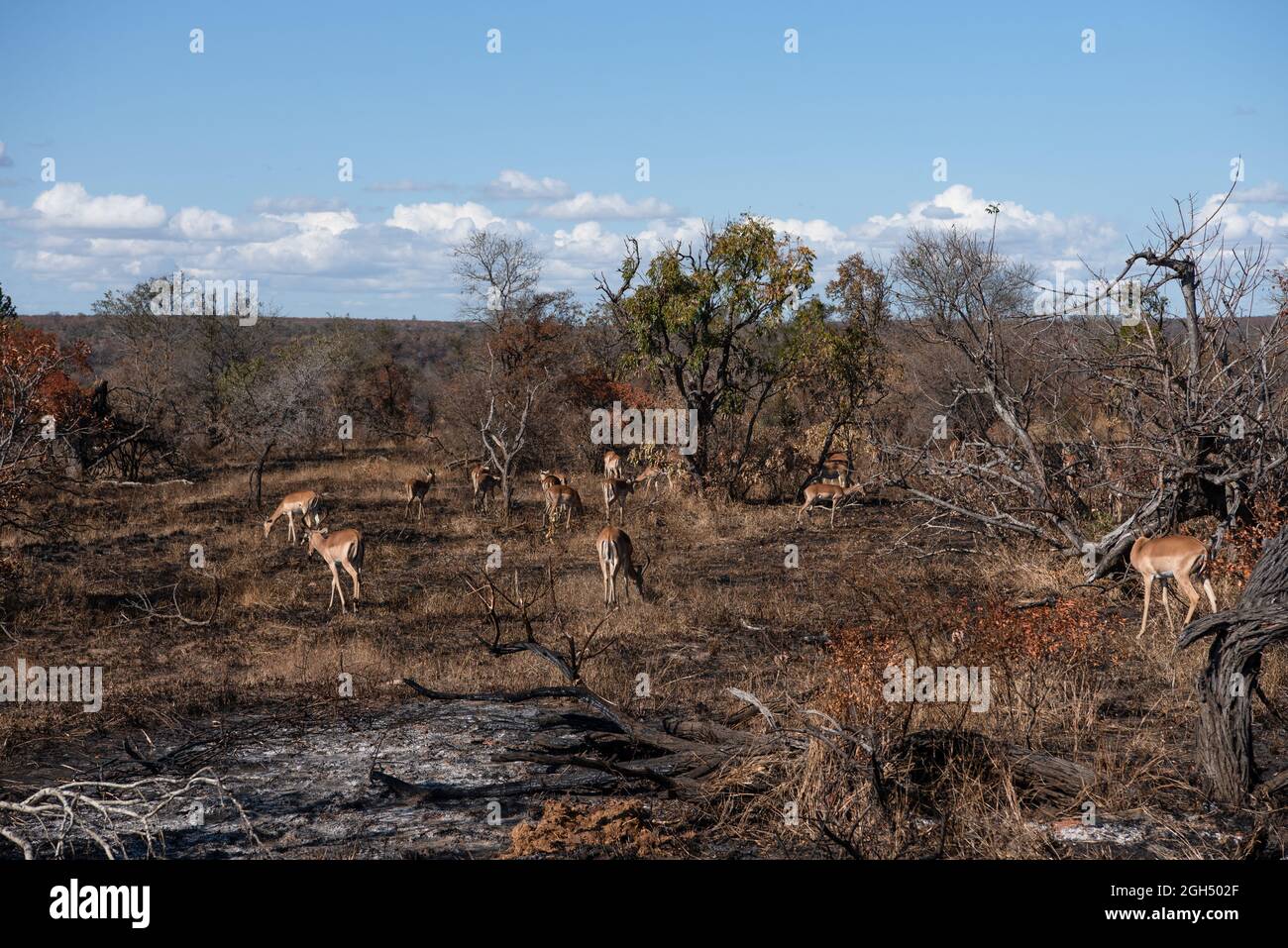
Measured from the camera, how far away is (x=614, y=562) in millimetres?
14156

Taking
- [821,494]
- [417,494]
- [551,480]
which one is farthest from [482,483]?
[821,494]

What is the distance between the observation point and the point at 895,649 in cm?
965

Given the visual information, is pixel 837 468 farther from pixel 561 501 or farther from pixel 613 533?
pixel 613 533

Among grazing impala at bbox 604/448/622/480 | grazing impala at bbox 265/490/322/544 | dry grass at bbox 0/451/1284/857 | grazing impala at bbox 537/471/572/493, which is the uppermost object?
grazing impala at bbox 604/448/622/480

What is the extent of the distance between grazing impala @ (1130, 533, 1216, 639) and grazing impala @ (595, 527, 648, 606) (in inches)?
219

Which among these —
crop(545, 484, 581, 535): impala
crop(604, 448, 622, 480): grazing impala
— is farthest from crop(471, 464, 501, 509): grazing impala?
crop(604, 448, 622, 480): grazing impala

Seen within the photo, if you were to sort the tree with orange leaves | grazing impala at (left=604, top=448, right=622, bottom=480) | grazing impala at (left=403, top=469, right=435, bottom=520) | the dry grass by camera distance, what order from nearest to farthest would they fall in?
the dry grass
the tree with orange leaves
grazing impala at (left=403, top=469, right=435, bottom=520)
grazing impala at (left=604, top=448, right=622, bottom=480)

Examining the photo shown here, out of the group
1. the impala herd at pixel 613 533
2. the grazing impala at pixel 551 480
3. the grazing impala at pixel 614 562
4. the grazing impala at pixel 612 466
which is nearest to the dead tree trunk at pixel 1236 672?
the impala herd at pixel 613 533

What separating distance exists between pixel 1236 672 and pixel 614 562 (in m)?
8.12

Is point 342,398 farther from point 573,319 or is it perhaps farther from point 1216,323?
point 1216,323

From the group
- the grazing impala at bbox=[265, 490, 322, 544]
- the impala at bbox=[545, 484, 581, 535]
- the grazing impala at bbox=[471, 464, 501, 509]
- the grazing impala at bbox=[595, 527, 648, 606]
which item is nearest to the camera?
the grazing impala at bbox=[595, 527, 648, 606]

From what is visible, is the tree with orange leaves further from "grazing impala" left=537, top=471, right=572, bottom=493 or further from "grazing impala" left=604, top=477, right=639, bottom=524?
"grazing impala" left=604, top=477, right=639, bottom=524

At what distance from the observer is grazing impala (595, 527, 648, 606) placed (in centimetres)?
1412

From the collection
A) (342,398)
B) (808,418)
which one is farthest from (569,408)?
(342,398)
